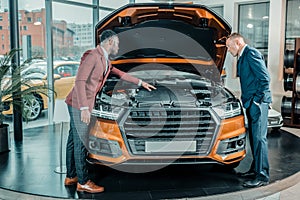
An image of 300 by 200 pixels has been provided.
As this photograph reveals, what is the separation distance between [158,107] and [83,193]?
3.17ft

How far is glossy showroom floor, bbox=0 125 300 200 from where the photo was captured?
2885 millimetres

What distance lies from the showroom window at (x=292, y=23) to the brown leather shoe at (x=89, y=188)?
17.0ft

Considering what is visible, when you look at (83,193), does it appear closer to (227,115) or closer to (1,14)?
(227,115)

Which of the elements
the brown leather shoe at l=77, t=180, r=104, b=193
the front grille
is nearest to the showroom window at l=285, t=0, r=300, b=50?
the front grille

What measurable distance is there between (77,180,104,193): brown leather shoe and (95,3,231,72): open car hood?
1462mm

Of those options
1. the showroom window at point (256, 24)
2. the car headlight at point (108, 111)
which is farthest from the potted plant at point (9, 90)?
the showroom window at point (256, 24)

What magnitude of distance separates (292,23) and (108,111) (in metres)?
5.13

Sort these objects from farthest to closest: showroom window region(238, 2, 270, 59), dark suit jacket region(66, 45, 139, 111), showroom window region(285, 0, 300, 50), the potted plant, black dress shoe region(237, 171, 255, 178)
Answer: showroom window region(238, 2, 270, 59), showroom window region(285, 0, 300, 50), the potted plant, black dress shoe region(237, 171, 255, 178), dark suit jacket region(66, 45, 139, 111)

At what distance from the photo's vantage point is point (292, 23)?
261 inches

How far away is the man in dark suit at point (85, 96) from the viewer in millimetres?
2680

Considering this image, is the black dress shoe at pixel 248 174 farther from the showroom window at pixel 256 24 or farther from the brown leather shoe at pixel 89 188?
the showroom window at pixel 256 24

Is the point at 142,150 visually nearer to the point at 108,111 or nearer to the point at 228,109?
the point at 108,111

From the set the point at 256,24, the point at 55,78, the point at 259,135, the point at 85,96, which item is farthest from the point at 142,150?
the point at 256,24

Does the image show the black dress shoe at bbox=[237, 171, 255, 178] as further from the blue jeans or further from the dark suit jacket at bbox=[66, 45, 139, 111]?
the dark suit jacket at bbox=[66, 45, 139, 111]
